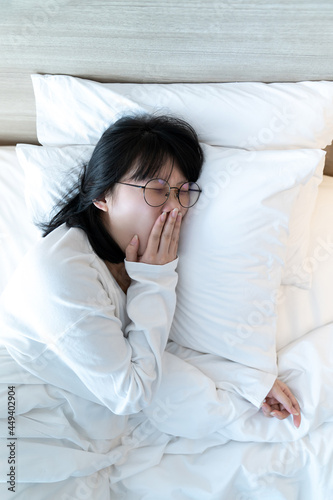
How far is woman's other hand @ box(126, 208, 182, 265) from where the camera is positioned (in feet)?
3.76

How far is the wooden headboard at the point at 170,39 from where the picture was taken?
1.20 metres

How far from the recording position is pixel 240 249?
1.20m

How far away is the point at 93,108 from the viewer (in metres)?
1.35

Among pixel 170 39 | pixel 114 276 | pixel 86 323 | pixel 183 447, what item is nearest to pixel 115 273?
pixel 114 276

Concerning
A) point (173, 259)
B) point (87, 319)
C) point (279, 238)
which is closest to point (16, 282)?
point (87, 319)

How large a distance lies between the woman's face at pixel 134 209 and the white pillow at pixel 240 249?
3.5 inches

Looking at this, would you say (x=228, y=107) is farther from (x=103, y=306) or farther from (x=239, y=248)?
(x=103, y=306)

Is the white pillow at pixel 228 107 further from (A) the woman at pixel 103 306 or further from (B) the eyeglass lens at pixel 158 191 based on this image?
(B) the eyeglass lens at pixel 158 191

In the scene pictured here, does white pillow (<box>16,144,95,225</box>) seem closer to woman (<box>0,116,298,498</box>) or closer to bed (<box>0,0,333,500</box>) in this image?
bed (<box>0,0,333,500</box>)

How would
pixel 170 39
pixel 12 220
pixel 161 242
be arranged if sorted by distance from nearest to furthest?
pixel 161 242 < pixel 170 39 < pixel 12 220

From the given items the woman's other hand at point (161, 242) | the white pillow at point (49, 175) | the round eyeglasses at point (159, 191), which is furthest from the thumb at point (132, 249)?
the white pillow at point (49, 175)

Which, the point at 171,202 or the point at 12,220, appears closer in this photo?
the point at 171,202

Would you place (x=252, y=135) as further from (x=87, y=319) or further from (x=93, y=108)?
(x=87, y=319)

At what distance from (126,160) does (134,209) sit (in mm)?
121
